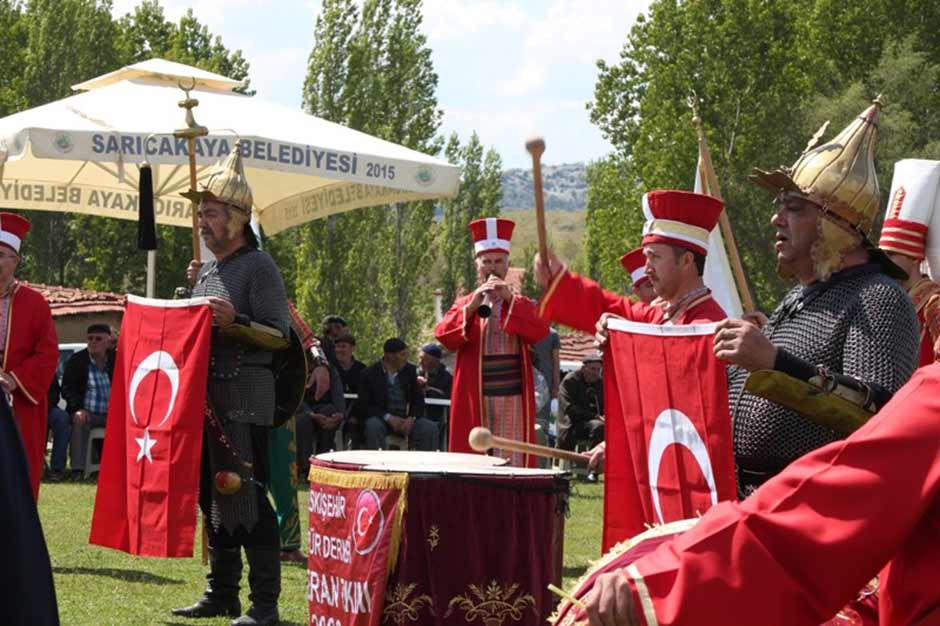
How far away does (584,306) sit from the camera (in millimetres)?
5953

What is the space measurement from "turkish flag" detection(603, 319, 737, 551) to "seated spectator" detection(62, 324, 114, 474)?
11.7 meters

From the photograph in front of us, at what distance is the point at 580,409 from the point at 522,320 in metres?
7.33

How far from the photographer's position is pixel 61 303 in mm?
28750

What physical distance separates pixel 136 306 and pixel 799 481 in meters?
5.45

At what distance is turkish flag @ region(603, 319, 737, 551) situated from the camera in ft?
17.1

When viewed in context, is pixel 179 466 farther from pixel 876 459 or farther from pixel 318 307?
pixel 318 307

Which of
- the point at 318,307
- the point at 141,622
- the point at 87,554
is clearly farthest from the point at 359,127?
the point at 141,622

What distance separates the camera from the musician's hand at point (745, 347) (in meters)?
4.39

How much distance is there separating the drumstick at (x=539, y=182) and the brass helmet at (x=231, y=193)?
6.91 ft

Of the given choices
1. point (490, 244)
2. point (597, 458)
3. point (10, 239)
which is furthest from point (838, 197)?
point (10, 239)

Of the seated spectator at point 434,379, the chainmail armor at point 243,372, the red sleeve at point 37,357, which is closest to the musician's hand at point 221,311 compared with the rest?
the chainmail armor at point 243,372

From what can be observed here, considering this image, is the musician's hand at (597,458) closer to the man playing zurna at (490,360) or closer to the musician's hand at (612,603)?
the musician's hand at (612,603)

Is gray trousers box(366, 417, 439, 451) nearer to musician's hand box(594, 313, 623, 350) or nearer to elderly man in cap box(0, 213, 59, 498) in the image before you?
elderly man in cap box(0, 213, 59, 498)

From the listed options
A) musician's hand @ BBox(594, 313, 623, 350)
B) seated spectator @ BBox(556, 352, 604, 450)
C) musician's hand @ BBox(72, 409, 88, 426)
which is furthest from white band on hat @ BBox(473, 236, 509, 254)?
musician's hand @ BBox(72, 409, 88, 426)
